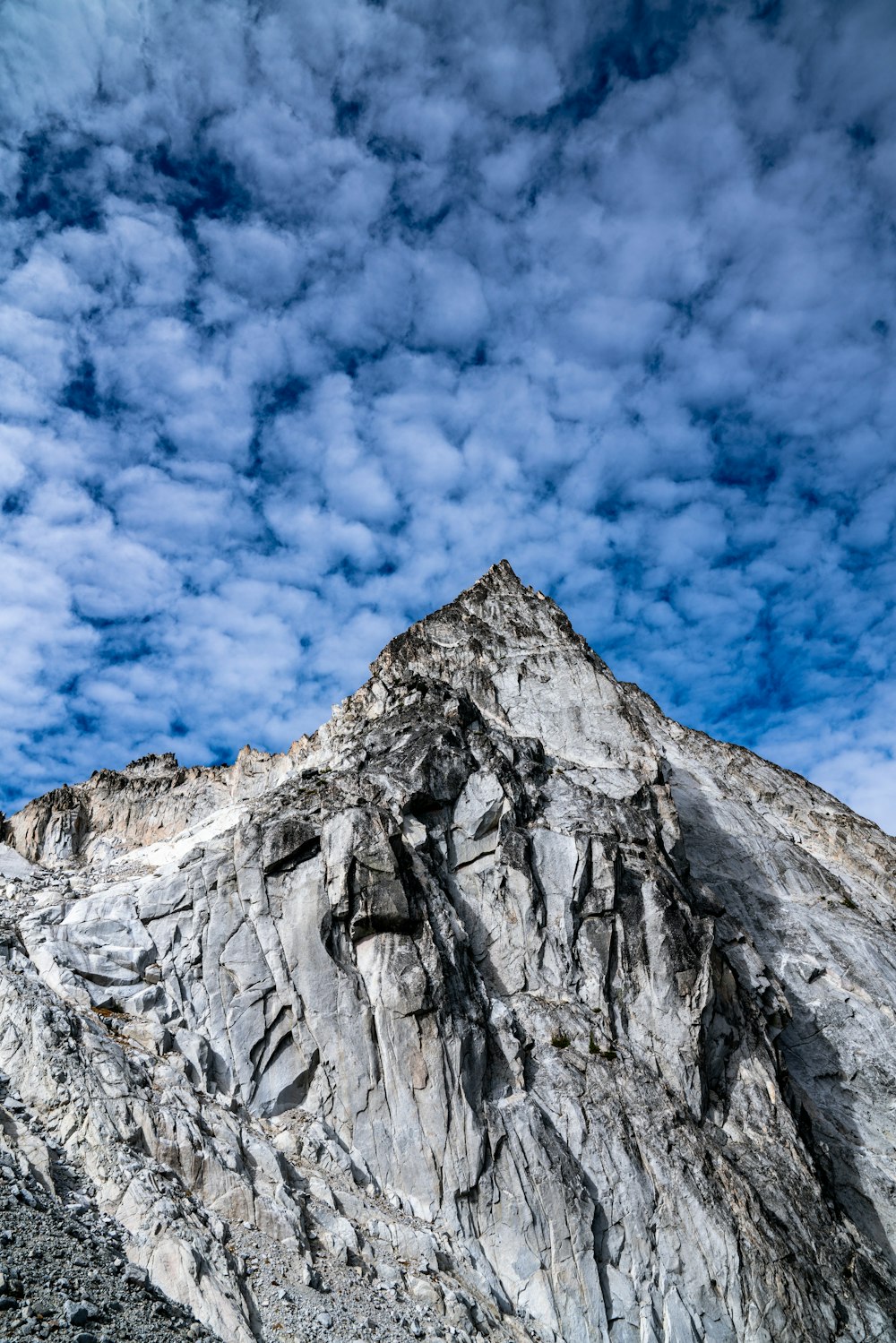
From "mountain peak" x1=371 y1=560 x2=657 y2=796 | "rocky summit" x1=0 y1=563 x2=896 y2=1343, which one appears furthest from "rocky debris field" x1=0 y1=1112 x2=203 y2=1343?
"mountain peak" x1=371 y1=560 x2=657 y2=796

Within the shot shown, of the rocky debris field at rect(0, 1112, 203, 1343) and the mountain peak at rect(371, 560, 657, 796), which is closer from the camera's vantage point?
the rocky debris field at rect(0, 1112, 203, 1343)

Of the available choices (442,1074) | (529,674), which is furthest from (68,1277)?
(529,674)

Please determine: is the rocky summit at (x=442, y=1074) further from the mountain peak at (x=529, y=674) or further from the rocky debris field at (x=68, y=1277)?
the mountain peak at (x=529, y=674)

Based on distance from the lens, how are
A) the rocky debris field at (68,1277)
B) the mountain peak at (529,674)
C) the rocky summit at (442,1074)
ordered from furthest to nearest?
the mountain peak at (529,674) < the rocky summit at (442,1074) < the rocky debris field at (68,1277)

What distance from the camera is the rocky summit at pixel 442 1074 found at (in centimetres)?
3062

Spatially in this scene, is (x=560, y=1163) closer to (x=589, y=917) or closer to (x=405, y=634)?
(x=589, y=917)

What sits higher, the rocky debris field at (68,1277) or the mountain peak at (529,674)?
the mountain peak at (529,674)

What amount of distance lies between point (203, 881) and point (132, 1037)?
915cm

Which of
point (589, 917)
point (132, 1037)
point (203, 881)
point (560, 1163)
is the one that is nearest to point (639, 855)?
point (589, 917)

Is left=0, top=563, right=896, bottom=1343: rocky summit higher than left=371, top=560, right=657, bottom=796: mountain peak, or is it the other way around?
left=371, top=560, right=657, bottom=796: mountain peak

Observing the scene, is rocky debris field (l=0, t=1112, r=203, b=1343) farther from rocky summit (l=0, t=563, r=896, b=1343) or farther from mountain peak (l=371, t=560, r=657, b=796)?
mountain peak (l=371, t=560, r=657, b=796)

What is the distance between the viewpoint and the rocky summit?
3062 cm

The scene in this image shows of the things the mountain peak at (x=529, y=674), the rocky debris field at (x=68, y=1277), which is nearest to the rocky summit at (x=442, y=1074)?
the rocky debris field at (x=68, y=1277)

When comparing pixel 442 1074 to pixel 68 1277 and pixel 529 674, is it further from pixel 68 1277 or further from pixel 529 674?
pixel 529 674
